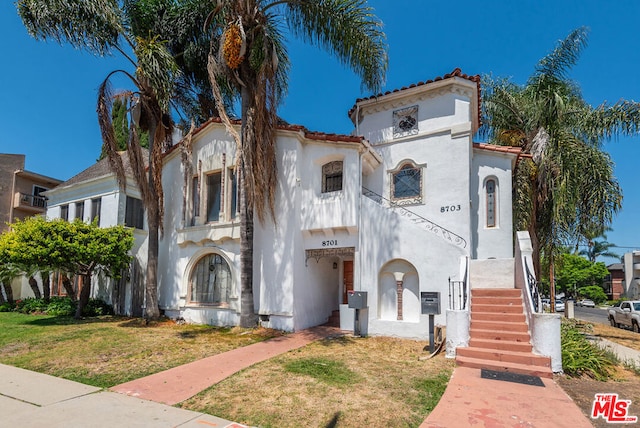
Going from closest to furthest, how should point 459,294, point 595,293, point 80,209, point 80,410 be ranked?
point 80,410, point 459,294, point 80,209, point 595,293

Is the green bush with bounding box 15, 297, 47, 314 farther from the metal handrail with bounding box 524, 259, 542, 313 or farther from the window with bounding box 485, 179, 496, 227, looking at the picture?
the window with bounding box 485, 179, 496, 227

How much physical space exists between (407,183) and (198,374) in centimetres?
1016

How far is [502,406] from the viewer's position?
5.61m

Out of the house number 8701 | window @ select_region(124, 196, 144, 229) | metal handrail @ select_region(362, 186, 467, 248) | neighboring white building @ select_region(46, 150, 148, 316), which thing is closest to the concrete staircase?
metal handrail @ select_region(362, 186, 467, 248)

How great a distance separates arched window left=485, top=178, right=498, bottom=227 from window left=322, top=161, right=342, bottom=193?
19.9ft

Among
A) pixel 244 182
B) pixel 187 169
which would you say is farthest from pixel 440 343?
pixel 187 169

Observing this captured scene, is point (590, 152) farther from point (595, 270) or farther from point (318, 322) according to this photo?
point (595, 270)

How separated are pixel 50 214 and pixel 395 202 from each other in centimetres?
1933

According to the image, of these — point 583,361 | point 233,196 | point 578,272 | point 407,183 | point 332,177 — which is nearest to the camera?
point 583,361

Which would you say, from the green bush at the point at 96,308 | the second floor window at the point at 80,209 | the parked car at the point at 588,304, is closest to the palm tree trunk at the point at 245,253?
the green bush at the point at 96,308

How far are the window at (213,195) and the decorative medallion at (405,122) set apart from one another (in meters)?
7.32

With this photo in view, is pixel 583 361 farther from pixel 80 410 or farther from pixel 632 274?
pixel 632 274

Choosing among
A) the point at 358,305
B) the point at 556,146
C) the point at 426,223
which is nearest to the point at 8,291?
the point at 358,305

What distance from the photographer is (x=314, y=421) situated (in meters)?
5.03
